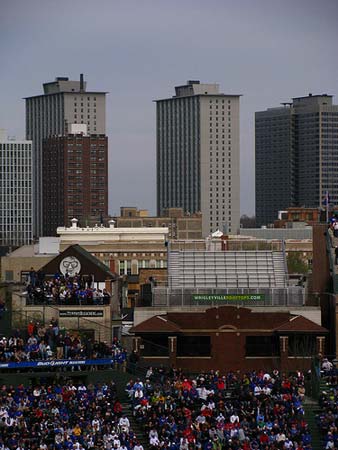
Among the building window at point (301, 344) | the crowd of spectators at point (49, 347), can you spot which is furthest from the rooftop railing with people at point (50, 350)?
the building window at point (301, 344)

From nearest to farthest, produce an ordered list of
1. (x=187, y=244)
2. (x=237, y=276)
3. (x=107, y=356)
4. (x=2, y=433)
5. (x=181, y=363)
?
(x=2, y=433), (x=107, y=356), (x=181, y=363), (x=237, y=276), (x=187, y=244)

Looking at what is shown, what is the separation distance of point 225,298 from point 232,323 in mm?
4144

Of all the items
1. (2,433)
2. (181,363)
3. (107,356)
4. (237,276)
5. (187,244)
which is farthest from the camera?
(187,244)

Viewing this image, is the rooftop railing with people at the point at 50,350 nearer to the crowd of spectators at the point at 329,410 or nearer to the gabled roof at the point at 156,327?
the gabled roof at the point at 156,327

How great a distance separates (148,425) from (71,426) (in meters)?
2.57

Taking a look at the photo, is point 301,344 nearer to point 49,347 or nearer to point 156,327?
point 156,327

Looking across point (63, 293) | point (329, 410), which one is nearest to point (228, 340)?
point (63, 293)

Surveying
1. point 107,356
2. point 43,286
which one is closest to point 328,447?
point 107,356

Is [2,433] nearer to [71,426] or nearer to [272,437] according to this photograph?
[71,426]

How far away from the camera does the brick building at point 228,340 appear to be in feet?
216

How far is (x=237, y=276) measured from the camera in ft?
238

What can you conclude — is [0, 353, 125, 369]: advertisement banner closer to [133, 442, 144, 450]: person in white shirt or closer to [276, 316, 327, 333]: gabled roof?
[133, 442, 144, 450]: person in white shirt

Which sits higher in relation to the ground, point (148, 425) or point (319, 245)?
point (319, 245)

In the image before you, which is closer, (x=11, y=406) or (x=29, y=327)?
(x=11, y=406)
